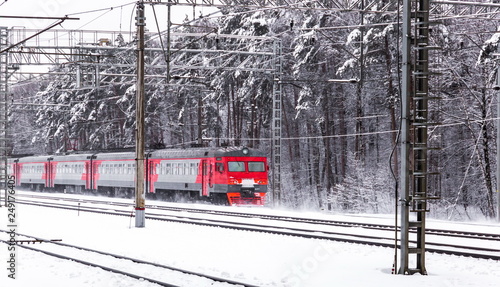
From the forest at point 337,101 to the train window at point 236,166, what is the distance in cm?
197

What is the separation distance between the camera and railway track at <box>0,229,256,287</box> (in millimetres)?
12477

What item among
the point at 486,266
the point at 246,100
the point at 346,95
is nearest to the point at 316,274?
the point at 486,266

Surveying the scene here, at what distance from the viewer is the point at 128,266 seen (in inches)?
572

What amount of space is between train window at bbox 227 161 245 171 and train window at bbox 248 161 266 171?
462 mm

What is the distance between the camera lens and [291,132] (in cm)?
5706

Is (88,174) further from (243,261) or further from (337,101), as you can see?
(243,261)

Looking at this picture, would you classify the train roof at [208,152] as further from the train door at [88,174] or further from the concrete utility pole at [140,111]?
the concrete utility pole at [140,111]

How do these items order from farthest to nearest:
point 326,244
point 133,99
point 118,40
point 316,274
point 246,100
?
1. point 118,40
2. point 133,99
3. point 246,100
4. point 326,244
5. point 316,274

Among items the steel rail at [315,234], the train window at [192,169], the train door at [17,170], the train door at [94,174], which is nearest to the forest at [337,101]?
the train window at [192,169]

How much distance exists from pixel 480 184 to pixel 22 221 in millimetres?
22017

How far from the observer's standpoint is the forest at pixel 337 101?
34844 millimetres

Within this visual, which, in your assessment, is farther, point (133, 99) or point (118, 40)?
point (118, 40)

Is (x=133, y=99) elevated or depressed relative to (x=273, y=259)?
elevated

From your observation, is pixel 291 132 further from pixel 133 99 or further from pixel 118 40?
pixel 118 40
